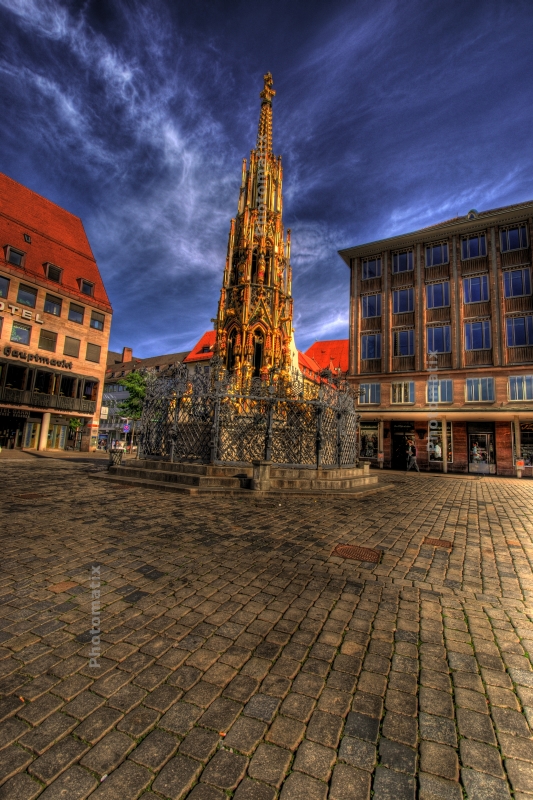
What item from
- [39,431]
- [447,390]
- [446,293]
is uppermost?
[446,293]

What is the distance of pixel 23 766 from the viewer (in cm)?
168

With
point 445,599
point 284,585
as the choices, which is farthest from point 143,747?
point 445,599

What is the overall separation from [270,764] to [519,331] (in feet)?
101

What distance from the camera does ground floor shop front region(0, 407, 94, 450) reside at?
30125mm

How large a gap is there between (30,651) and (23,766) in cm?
99

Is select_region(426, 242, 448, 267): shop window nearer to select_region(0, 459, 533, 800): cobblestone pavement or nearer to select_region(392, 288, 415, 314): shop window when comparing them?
select_region(392, 288, 415, 314): shop window

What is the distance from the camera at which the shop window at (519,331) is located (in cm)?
2591

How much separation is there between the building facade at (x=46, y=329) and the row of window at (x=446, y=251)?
25.7m

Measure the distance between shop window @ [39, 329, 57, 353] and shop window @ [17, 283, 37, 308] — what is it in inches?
94.9

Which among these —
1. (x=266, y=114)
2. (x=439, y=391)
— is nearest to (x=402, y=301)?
(x=439, y=391)

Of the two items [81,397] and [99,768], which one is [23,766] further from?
[81,397]

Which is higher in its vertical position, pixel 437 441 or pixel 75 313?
pixel 75 313

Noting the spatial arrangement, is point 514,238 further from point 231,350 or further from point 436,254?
point 231,350

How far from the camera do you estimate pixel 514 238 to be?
90.1 ft
